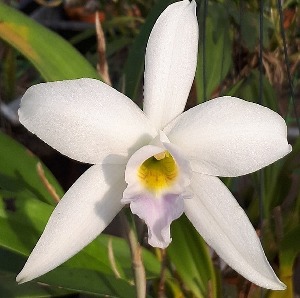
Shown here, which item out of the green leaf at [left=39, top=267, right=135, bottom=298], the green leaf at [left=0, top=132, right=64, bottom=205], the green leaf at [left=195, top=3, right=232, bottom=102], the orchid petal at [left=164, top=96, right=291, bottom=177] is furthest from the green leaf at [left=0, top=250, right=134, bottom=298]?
the green leaf at [left=195, top=3, right=232, bottom=102]

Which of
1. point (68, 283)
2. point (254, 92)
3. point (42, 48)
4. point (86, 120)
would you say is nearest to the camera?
→ point (86, 120)

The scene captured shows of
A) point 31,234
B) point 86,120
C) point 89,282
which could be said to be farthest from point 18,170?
point 86,120

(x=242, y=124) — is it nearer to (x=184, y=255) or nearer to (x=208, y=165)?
(x=208, y=165)

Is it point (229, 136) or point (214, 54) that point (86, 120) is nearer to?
point (229, 136)

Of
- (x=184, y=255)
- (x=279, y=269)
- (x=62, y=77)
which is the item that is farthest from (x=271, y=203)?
(x=62, y=77)

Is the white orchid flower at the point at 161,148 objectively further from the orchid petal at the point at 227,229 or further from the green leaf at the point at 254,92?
the green leaf at the point at 254,92

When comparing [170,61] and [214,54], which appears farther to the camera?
[214,54]

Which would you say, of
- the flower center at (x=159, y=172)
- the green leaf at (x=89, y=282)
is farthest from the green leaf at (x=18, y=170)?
the flower center at (x=159, y=172)
